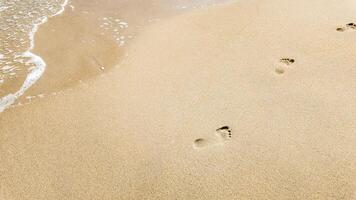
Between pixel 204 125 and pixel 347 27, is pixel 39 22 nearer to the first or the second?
pixel 204 125

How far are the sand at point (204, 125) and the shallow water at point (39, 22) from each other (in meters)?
0.46

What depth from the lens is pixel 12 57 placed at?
3.94 m

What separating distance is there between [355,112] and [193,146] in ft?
4.14

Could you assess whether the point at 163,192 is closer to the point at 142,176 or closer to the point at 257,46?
the point at 142,176

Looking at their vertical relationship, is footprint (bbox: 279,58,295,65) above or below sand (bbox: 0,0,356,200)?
above

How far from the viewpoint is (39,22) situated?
4.70 m

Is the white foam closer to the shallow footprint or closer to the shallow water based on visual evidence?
the shallow water

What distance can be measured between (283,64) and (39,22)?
10.5ft

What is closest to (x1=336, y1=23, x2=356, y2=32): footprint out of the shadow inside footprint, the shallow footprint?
the shadow inside footprint

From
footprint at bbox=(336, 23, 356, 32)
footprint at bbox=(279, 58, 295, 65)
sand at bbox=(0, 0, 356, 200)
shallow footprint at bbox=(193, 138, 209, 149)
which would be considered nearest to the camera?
sand at bbox=(0, 0, 356, 200)

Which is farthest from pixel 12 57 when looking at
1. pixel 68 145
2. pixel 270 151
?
pixel 270 151

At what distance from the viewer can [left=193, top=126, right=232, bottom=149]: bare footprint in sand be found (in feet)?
8.49

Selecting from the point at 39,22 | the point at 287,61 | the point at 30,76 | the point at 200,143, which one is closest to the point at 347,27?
the point at 287,61

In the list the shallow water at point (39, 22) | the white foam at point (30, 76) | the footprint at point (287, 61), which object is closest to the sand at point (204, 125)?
the footprint at point (287, 61)
